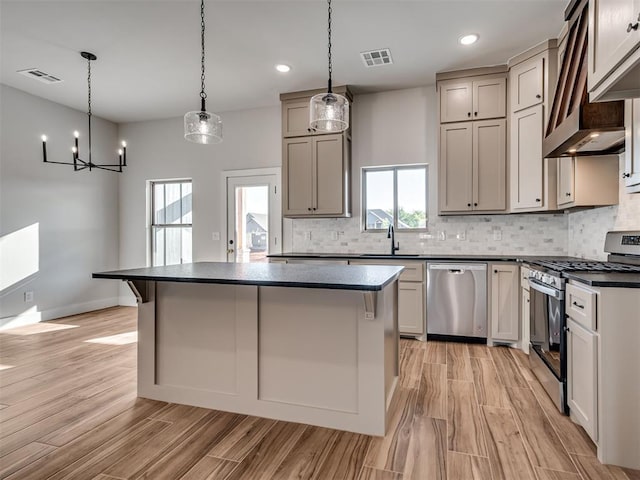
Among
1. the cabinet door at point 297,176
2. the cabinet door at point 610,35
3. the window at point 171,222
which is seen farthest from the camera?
the window at point 171,222

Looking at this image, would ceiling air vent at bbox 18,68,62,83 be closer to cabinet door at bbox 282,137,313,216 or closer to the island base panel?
cabinet door at bbox 282,137,313,216

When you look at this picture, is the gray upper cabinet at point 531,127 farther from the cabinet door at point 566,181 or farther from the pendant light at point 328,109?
the pendant light at point 328,109

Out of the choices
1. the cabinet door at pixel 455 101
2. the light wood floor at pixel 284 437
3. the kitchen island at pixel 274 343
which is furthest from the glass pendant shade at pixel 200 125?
the cabinet door at pixel 455 101

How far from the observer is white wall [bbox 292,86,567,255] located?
4.21 meters

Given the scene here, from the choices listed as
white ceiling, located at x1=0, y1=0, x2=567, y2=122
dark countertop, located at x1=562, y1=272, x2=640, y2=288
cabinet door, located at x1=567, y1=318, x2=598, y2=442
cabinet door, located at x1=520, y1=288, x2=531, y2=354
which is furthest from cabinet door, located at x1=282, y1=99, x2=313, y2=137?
cabinet door, located at x1=567, y1=318, x2=598, y2=442

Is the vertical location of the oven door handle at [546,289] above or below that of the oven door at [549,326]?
above

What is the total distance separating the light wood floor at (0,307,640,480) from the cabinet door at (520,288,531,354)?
0.47 m

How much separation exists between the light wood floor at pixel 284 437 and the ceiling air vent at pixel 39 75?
3295 mm

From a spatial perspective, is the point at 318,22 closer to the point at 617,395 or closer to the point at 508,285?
the point at 508,285

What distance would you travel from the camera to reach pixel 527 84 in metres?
3.74

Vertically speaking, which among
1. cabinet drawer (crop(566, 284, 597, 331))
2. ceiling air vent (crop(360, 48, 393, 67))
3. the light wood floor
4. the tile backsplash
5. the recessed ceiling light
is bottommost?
the light wood floor

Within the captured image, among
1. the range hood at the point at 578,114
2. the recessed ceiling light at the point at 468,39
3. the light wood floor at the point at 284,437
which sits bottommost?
the light wood floor at the point at 284,437

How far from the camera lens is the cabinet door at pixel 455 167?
412cm

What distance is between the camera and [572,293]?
7.13ft
